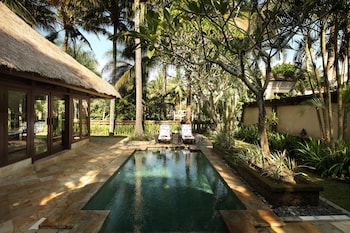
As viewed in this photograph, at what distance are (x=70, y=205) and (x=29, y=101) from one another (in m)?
3.97

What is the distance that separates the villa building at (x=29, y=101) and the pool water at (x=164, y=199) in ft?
8.36

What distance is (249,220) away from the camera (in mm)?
3387

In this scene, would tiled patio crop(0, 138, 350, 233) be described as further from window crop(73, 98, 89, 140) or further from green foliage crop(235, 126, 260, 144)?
green foliage crop(235, 126, 260, 144)

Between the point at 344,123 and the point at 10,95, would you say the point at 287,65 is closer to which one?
the point at 344,123

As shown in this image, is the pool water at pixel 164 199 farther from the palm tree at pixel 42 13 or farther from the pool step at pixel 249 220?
the palm tree at pixel 42 13

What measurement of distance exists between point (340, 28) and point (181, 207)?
20.3 ft

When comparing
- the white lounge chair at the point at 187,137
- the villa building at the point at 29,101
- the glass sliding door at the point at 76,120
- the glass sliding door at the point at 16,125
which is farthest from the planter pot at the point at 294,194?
the glass sliding door at the point at 76,120

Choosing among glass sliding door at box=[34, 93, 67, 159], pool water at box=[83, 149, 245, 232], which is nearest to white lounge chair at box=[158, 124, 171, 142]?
pool water at box=[83, 149, 245, 232]

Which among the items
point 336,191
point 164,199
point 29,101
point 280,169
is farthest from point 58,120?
point 336,191

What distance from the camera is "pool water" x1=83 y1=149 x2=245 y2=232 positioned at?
3570 millimetres

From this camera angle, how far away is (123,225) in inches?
138

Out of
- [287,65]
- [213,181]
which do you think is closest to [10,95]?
[213,181]

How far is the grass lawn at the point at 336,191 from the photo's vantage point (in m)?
4.11

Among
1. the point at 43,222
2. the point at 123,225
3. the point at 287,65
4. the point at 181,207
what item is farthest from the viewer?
the point at 287,65
